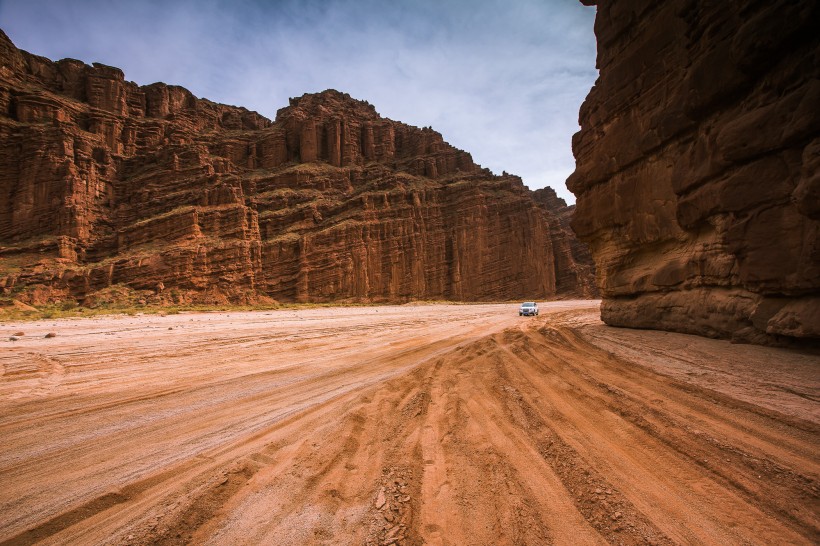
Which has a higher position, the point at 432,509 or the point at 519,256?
the point at 519,256

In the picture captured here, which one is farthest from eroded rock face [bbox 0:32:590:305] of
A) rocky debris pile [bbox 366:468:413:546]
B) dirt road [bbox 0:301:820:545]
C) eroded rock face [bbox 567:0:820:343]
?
rocky debris pile [bbox 366:468:413:546]

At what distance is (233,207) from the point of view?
4881cm

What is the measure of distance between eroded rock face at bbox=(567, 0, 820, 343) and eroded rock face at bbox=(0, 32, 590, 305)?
4305 centimetres

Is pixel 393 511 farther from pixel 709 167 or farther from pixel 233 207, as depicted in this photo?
pixel 233 207

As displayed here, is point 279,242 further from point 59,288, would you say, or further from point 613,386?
point 613,386

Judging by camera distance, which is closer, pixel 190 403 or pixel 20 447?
pixel 20 447

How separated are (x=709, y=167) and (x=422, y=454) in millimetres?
9135

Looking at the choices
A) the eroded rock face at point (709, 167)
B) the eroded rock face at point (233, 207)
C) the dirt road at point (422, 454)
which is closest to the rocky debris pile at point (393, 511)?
the dirt road at point (422, 454)

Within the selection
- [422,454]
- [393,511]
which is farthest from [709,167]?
[393,511]

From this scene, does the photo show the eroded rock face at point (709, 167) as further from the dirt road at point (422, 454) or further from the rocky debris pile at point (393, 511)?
the rocky debris pile at point (393, 511)

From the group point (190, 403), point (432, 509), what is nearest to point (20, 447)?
point (190, 403)

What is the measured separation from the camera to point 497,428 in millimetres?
3617

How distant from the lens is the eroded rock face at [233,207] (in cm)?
4278

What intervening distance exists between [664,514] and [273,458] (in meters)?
3.13
